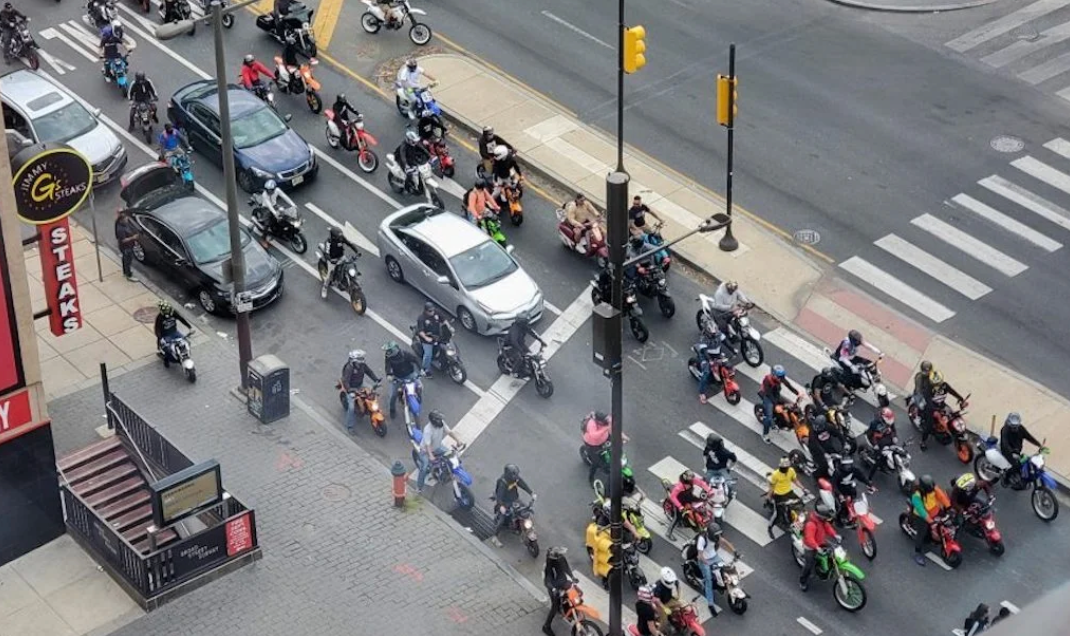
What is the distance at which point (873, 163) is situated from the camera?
3644 centimetres

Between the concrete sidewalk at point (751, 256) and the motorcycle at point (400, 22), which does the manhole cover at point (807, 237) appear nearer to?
the concrete sidewalk at point (751, 256)

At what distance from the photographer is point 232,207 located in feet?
89.8

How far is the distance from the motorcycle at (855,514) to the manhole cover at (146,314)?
1333 centimetres

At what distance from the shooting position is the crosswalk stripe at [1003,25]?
41.0 m

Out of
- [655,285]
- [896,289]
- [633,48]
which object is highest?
[633,48]

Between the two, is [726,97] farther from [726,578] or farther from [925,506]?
[726,578]

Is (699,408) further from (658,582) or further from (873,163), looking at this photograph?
(873,163)

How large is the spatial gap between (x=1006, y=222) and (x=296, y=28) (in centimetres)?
1702

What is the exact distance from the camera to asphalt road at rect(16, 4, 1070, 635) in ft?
83.6

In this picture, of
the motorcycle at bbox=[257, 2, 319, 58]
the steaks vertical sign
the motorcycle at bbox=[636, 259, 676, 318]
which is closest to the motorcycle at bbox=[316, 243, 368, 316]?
the motorcycle at bbox=[636, 259, 676, 318]

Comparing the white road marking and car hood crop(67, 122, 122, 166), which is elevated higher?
the white road marking

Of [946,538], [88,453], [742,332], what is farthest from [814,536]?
[88,453]

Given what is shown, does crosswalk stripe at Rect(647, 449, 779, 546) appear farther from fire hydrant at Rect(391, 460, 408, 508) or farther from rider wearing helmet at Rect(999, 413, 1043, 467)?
fire hydrant at Rect(391, 460, 408, 508)

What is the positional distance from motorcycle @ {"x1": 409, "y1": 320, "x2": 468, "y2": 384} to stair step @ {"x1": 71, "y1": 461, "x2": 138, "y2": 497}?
5.85 metres
